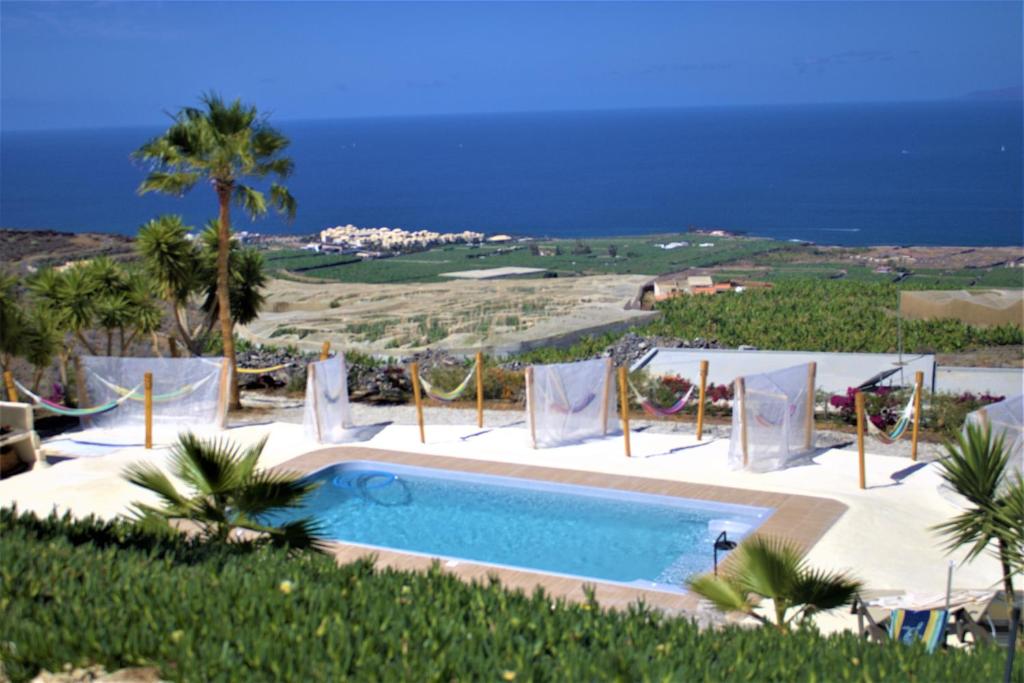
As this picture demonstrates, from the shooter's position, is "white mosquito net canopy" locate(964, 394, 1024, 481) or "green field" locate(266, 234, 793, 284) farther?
"green field" locate(266, 234, 793, 284)

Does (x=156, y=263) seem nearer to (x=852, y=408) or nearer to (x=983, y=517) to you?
(x=852, y=408)

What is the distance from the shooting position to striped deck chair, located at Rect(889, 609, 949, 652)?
7910mm

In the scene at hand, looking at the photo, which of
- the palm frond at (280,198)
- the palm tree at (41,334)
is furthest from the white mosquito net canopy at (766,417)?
the palm tree at (41,334)

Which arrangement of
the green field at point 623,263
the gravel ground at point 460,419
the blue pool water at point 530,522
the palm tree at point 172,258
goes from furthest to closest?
the green field at point 623,263 → the palm tree at point 172,258 → the gravel ground at point 460,419 → the blue pool water at point 530,522

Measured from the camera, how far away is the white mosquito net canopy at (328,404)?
16.3m

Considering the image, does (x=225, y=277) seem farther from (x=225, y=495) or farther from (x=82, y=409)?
(x=225, y=495)

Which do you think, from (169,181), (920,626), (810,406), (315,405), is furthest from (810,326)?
(920,626)

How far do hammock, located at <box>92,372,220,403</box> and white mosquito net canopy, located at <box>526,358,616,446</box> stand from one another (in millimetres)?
4739

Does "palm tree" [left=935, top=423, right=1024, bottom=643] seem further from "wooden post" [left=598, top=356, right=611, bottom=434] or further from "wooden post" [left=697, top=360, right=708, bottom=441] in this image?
"wooden post" [left=598, top=356, right=611, bottom=434]

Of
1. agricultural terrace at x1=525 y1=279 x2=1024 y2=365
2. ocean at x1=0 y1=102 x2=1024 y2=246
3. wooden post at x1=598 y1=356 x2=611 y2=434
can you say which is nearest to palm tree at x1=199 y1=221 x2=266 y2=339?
wooden post at x1=598 y1=356 x2=611 y2=434

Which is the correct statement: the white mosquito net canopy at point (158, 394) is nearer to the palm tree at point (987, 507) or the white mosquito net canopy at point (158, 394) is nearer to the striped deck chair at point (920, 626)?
the striped deck chair at point (920, 626)

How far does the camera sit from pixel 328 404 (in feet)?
54.5

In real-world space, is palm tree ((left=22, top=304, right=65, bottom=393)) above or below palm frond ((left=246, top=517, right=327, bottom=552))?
above

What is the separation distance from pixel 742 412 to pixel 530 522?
316cm
